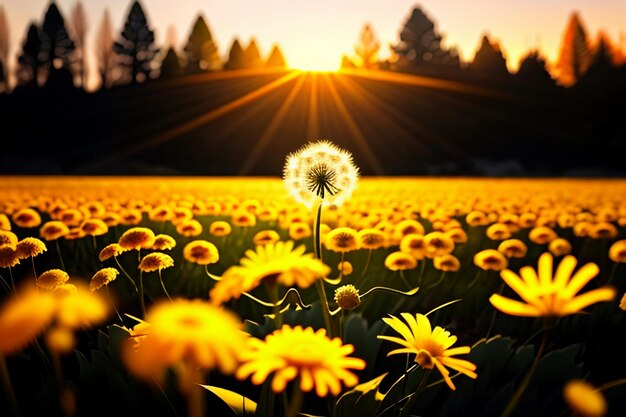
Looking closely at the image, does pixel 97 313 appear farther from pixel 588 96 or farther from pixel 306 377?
pixel 588 96

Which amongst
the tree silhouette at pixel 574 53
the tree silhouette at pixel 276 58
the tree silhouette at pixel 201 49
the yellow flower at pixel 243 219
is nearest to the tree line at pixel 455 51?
the tree silhouette at pixel 574 53

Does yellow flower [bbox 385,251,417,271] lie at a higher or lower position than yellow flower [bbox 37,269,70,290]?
lower

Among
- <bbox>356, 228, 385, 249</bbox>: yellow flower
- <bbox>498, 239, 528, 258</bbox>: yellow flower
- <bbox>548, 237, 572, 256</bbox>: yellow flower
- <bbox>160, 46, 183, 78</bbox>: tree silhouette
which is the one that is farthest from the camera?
<bbox>160, 46, 183, 78</bbox>: tree silhouette

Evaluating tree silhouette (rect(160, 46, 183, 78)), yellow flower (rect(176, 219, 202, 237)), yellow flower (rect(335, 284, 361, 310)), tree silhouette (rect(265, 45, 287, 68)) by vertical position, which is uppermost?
tree silhouette (rect(265, 45, 287, 68))

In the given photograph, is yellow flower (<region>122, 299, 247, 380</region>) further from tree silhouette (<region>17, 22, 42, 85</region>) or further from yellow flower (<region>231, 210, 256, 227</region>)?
tree silhouette (<region>17, 22, 42, 85</region>)

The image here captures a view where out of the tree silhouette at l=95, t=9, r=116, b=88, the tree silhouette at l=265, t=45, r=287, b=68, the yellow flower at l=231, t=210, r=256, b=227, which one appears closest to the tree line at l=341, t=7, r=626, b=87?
the tree silhouette at l=265, t=45, r=287, b=68

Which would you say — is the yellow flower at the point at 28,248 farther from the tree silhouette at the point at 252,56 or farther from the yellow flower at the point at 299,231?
the tree silhouette at the point at 252,56
